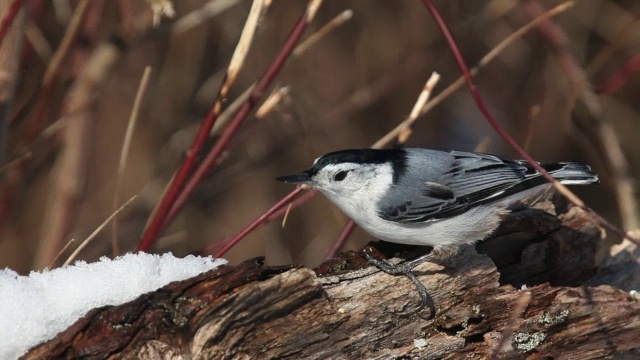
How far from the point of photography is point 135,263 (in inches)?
75.9

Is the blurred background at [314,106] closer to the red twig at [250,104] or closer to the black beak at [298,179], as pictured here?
the black beak at [298,179]

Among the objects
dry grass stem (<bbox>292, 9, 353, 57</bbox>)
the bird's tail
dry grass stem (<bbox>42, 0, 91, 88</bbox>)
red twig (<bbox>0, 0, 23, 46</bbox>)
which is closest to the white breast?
the bird's tail

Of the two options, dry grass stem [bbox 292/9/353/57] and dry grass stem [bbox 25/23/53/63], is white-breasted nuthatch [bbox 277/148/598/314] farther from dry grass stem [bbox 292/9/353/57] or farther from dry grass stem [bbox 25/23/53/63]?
dry grass stem [bbox 25/23/53/63]

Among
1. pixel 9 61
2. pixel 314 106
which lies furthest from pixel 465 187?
pixel 314 106

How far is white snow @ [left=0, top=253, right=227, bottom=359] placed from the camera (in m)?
1.73

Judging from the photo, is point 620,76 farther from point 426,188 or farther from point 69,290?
point 69,290

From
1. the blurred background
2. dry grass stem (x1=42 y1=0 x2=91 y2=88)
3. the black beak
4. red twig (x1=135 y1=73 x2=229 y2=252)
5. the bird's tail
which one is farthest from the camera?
the blurred background

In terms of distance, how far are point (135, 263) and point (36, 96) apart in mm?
642

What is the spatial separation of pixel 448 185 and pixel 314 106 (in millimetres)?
1571

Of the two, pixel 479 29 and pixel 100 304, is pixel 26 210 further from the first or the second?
pixel 479 29

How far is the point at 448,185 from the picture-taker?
2.52m

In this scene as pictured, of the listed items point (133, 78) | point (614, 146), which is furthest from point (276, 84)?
point (614, 146)

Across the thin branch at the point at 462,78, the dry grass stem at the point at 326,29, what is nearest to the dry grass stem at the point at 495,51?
the thin branch at the point at 462,78

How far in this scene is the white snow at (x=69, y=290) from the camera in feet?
5.66
